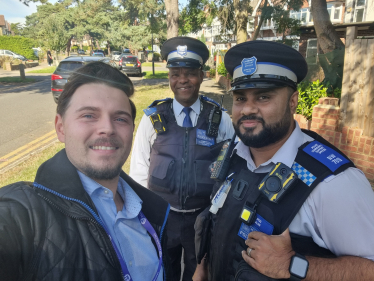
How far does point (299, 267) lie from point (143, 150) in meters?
1.76

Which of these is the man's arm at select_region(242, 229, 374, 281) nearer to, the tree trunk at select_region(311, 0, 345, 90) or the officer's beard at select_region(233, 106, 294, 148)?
the officer's beard at select_region(233, 106, 294, 148)

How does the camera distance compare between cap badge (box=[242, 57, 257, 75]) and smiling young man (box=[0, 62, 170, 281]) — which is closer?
smiling young man (box=[0, 62, 170, 281])

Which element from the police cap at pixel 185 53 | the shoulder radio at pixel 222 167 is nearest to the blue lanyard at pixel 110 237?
the shoulder radio at pixel 222 167

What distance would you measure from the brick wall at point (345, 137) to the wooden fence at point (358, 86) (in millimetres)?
100

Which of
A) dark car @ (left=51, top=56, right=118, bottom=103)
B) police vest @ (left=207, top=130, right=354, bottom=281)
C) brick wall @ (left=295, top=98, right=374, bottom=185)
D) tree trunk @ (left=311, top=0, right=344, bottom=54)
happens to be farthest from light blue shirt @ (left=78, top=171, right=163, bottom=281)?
dark car @ (left=51, top=56, right=118, bottom=103)

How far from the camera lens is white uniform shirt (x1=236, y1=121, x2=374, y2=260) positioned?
1.31 metres

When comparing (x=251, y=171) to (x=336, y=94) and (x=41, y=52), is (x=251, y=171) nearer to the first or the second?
(x=336, y=94)

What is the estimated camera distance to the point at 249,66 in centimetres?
176

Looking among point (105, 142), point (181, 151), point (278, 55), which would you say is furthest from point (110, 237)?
point (278, 55)

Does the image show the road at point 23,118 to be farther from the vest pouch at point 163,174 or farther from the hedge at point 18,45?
the hedge at point 18,45

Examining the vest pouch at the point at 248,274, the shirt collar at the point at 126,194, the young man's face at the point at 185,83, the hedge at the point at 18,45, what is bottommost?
the vest pouch at the point at 248,274

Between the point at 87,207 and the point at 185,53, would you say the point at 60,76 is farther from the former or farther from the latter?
the point at 87,207

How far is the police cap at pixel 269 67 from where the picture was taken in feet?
5.55

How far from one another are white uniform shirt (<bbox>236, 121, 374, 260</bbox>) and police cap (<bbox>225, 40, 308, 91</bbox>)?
660mm
